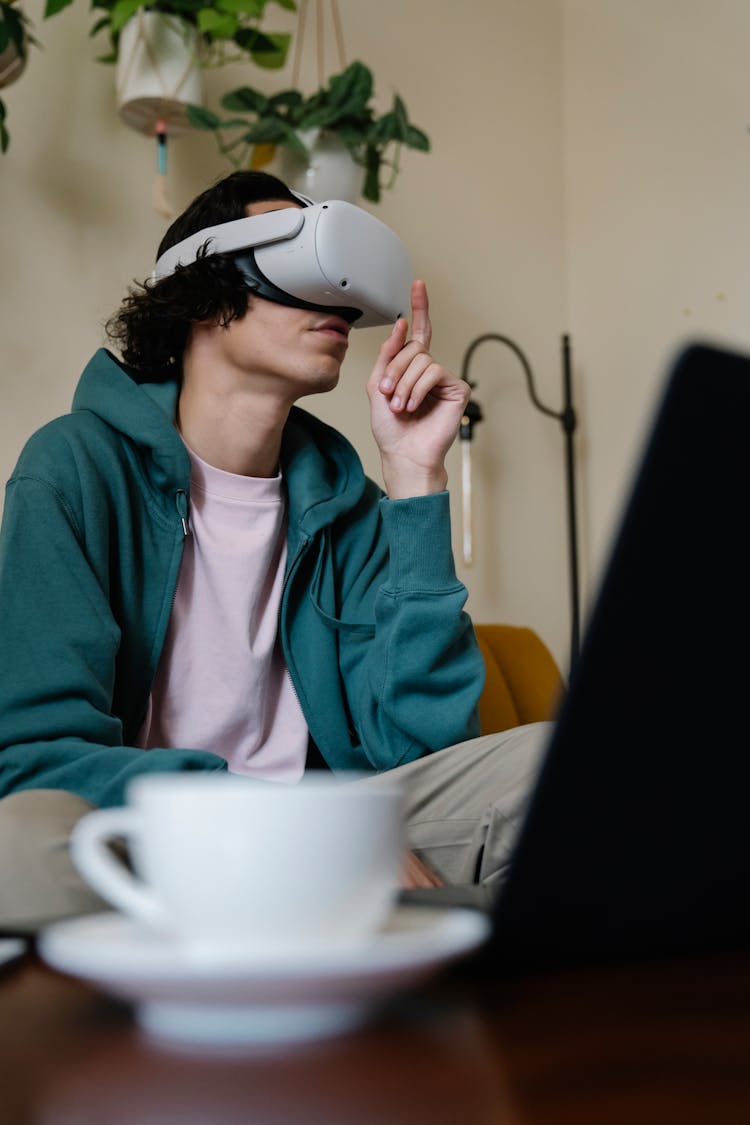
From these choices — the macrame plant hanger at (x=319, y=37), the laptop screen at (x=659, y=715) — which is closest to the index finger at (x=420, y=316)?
the macrame plant hanger at (x=319, y=37)

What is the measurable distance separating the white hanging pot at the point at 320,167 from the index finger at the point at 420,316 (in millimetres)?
557

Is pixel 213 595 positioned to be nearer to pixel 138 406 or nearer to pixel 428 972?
pixel 138 406

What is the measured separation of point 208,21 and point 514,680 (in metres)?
1.32

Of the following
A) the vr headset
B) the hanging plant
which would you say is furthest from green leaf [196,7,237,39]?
the vr headset


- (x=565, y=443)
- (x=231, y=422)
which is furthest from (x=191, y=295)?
(x=565, y=443)

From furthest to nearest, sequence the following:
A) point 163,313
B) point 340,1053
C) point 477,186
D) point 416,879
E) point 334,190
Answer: point 477,186 < point 334,190 < point 163,313 < point 416,879 < point 340,1053

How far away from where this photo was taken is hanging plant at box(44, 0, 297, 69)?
1998 millimetres

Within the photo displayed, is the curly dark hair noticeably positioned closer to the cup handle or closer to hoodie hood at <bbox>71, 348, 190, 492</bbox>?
hoodie hood at <bbox>71, 348, 190, 492</bbox>

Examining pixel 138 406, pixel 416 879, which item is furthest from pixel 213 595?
pixel 416 879

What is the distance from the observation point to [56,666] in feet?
4.39

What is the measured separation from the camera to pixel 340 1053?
0.33 meters

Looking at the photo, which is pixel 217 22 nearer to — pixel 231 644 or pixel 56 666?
pixel 231 644

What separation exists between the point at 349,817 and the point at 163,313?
154cm

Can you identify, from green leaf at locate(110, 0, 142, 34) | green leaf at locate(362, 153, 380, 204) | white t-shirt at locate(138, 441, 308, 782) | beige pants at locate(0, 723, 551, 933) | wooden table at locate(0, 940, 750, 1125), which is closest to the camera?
wooden table at locate(0, 940, 750, 1125)
